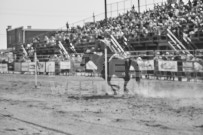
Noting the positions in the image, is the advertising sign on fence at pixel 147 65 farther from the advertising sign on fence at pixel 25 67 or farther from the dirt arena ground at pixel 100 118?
the advertising sign on fence at pixel 25 67

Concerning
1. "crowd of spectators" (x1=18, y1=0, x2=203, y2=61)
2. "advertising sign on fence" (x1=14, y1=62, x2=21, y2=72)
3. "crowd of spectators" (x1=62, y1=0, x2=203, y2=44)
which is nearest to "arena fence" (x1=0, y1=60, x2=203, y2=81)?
"advertising sign on fence" (x1=14, y1=62, x2=21, y2=72)

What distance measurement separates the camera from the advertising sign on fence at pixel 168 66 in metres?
16.8

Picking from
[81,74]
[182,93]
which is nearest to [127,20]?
[81,74]

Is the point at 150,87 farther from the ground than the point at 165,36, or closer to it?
closer to it

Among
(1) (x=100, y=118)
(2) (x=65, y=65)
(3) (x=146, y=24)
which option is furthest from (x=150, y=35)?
(1) (x=100, y=118)

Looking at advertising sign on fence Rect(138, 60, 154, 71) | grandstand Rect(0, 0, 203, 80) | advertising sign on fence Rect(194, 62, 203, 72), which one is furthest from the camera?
grandstand Rect(0, 0, 203, 80)

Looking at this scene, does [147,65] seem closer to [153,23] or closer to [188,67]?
[188,67]

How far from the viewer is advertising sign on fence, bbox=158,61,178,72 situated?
16769 millimetres

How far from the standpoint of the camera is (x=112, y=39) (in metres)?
27.9

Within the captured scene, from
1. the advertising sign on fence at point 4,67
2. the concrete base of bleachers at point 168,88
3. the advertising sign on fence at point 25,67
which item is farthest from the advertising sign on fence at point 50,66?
the concrete base of bleachers at point 168,88

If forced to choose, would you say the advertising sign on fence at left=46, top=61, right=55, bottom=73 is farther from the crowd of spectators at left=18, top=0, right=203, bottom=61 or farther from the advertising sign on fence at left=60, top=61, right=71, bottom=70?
the crowd of spectators at left=18, top=0, right=203, bottom=61

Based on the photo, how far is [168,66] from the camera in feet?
57.1

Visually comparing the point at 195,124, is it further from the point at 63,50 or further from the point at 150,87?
the point at 63,50

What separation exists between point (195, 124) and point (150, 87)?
26.9ft
